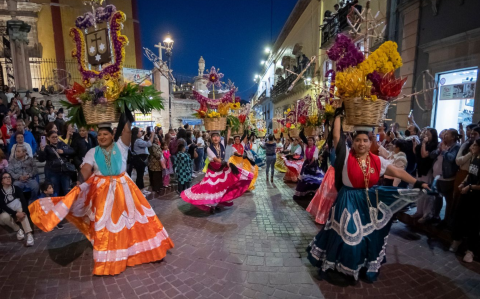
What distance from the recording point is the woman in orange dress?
11.3 ft

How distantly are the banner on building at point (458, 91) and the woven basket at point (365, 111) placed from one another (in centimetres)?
633

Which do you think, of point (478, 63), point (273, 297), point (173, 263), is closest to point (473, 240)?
point (273, 297)

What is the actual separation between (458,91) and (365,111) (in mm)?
6903

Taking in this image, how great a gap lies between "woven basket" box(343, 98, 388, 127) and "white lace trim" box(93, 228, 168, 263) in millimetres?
3157

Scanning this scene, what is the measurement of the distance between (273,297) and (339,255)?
99cm

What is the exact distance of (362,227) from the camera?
10.4ft

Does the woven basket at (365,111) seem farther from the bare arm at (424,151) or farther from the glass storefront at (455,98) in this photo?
the glass storefront at (455,98)

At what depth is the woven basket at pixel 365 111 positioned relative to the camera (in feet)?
9.67

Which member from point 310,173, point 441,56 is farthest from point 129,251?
point 441,56

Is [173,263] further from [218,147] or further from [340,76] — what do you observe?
[340,76]

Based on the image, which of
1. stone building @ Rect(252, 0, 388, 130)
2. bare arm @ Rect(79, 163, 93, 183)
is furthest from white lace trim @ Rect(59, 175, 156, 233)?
stone building @ Rect(252, 0, 388, 130)

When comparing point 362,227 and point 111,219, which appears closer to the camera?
point 362,227

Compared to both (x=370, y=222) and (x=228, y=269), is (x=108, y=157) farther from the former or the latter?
(x=370, y=222)

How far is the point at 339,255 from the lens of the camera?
10.8ft
